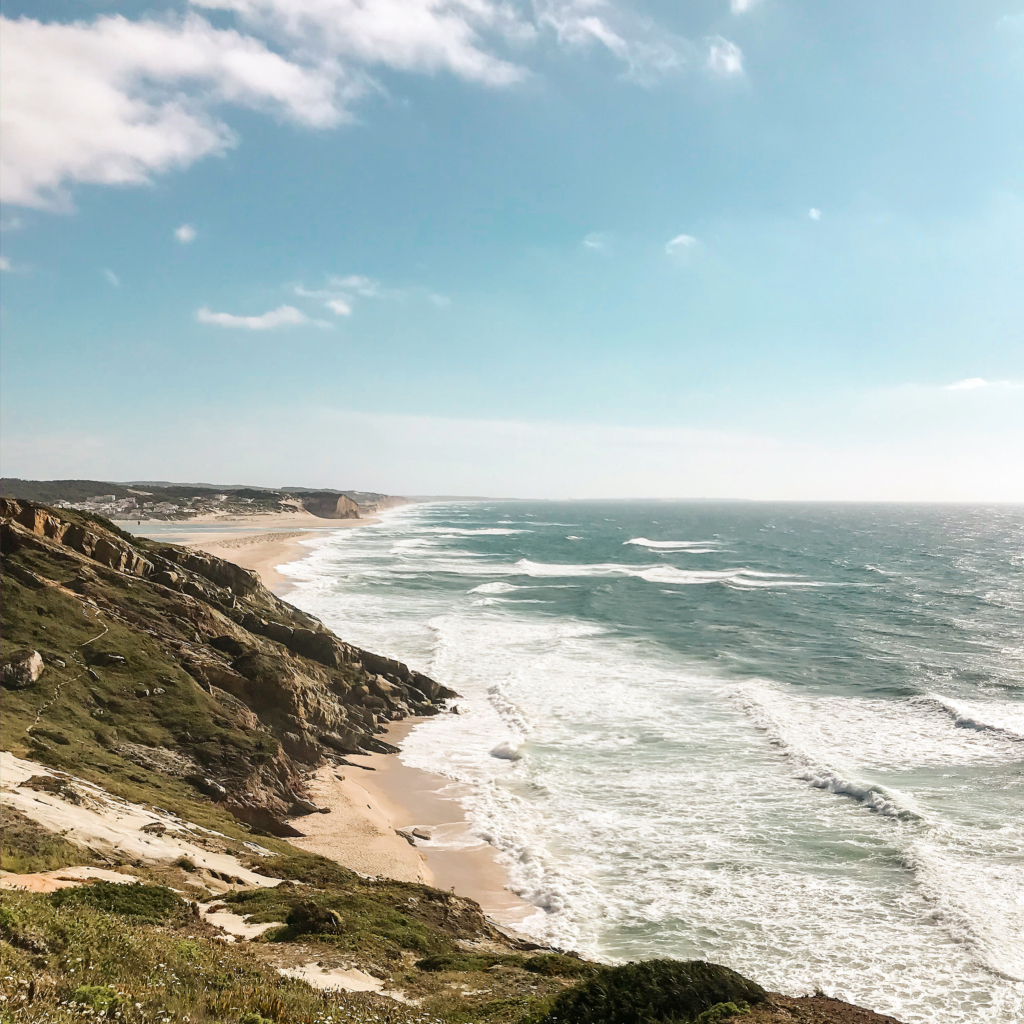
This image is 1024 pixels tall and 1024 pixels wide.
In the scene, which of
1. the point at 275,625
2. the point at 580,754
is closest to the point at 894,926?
the point at 580,754

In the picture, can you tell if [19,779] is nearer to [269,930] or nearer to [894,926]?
[269,930]

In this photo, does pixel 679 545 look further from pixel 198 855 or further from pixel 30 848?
pixel 30 848

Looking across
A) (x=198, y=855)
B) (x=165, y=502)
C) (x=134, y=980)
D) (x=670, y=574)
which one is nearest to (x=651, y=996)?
(x=134, y=980)

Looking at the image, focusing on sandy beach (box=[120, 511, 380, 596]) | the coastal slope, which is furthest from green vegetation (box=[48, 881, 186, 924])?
sandy beach (box=[120, 511, 380, 596])

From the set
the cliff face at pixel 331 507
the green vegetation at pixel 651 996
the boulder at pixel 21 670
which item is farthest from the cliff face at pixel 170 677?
the cliff face at pixel 331 507

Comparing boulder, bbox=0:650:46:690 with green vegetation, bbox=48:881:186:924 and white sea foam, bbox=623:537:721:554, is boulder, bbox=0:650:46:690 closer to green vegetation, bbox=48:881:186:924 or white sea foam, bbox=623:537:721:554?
green vegetation, bbox=48:881:186:924

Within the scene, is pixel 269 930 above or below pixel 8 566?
below

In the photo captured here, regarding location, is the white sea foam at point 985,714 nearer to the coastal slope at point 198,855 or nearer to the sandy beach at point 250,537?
the coastal slope at point 198,855
